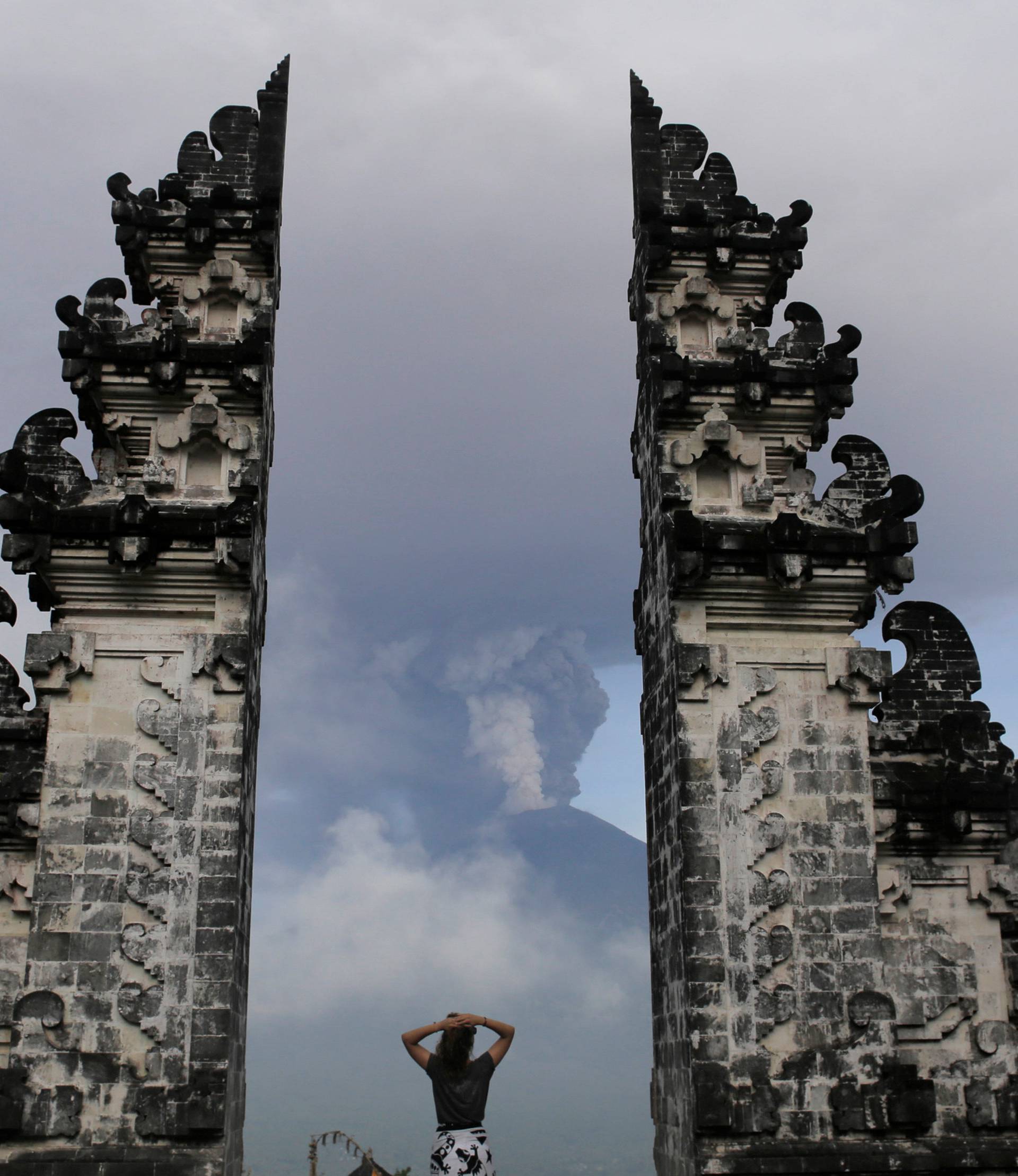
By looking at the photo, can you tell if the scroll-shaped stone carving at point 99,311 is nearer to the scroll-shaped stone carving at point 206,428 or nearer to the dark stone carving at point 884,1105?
the scroll-shaped stone carving at point 206,428

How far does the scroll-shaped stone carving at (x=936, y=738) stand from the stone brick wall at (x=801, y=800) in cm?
3

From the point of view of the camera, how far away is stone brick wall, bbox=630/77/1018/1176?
11.6m

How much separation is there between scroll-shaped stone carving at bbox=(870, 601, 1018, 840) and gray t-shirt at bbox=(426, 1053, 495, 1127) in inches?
213

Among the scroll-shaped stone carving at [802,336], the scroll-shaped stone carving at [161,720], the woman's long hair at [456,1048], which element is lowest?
the woman's long hair at [456,1048]

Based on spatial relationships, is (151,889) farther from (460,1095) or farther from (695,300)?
(695,300)

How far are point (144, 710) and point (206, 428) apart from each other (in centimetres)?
307

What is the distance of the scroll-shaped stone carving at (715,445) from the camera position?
44.9 feet

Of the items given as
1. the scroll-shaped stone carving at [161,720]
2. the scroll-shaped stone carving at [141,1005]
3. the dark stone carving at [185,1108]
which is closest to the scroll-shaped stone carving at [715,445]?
the scroll-shaped stone carving at [161,720]

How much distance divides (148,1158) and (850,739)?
7.37 metres

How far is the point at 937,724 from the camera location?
13180 millimetres

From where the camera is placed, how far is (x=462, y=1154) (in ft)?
28.0

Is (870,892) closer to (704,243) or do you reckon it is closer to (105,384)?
(704,243)

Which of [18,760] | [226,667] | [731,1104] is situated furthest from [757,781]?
[18,760]

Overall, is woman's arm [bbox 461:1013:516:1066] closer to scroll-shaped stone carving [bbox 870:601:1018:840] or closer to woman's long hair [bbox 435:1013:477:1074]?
woman's long hair [bbox 435:1013:477:1074]
